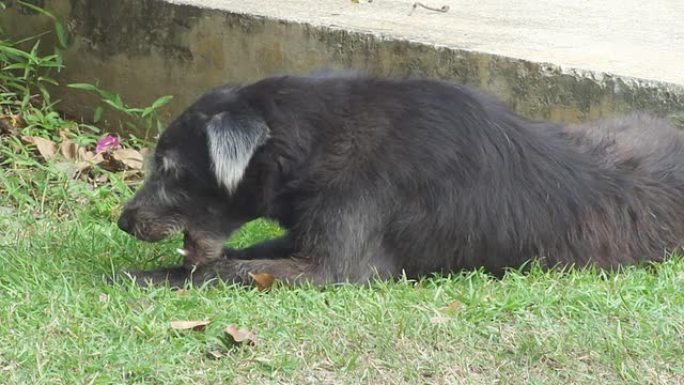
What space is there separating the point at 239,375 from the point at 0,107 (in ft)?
14.2

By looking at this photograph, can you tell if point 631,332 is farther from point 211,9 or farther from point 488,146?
point 211,9

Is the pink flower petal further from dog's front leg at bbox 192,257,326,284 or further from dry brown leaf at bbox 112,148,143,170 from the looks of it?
dog's front leg at bbox 192,257,326,284

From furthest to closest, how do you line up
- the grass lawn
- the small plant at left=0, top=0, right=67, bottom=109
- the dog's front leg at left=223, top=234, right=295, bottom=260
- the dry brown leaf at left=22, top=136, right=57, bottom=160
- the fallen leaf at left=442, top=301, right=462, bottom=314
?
1. the small plant at left=0, top=0, right=67, bottom=109
2. the dry brown leaf at left=22, top=136, right=57, bottom=160
3. the dog's front leg at left=223, top=234, right=295, bottom=260
4. the fallen leaf at left=442, top=301, right=462, bottom=314
5. the grass lawn

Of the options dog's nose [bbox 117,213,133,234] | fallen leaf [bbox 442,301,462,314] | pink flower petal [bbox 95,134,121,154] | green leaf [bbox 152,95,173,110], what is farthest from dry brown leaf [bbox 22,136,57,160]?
fallen leaf [bbox 442,301,462,314]

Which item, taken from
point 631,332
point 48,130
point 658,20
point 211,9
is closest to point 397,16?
point 211,9

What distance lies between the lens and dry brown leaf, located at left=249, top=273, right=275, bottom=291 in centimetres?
540

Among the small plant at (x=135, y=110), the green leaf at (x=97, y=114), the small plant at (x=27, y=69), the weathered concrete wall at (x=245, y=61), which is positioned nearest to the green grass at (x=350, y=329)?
the weathered concrete wall at (x=245, y=61)

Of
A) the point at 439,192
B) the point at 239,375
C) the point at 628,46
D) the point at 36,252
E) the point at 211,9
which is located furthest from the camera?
the point at 211,9

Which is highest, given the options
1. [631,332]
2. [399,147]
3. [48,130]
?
[399,147]

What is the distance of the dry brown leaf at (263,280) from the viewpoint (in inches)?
213

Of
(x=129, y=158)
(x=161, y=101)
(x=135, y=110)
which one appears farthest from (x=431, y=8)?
Answer: (x=129, y=158)

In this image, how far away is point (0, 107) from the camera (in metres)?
8.14

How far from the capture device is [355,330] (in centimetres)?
470

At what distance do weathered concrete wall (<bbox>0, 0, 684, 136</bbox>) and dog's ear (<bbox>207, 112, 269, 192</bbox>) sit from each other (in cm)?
158
